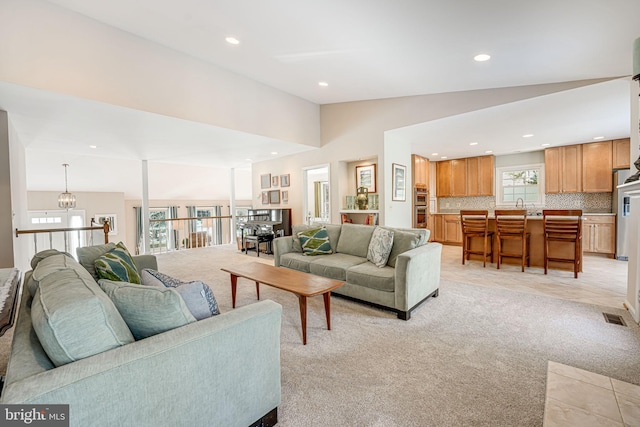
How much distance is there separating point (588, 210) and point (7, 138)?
9.69m

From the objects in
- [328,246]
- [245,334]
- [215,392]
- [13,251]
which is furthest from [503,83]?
[13,251]

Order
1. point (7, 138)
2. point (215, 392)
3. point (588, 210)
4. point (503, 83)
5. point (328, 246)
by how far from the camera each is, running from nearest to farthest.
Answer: point (215, 392) → point (7, 138) → point (503, 83) → point (328, 246) → point (588, 210)

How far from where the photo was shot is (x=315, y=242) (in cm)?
386

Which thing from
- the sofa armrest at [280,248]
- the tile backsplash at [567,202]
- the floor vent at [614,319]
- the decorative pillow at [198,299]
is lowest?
the floor vent at [614,319]

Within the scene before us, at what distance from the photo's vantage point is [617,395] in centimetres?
163

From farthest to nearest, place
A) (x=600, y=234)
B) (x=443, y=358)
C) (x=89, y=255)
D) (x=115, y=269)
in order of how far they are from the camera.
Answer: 1. (x=600, y=234)
2. (x=89, y=255)
3. (x=443, y=358)
4. (x=115, y=269)

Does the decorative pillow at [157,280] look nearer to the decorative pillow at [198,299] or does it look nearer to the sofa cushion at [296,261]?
the decorative pillow at [198,299]

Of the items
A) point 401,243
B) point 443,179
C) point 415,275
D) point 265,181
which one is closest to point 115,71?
point 401,243

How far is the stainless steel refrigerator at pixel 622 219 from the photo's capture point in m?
4.99

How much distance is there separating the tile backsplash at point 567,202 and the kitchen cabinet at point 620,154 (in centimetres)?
62

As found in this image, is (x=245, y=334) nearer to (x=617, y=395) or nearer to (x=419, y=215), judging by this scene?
(x=617, y=395)

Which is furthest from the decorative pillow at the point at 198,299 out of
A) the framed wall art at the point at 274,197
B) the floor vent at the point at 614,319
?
the framed wall art at the point at 274,197

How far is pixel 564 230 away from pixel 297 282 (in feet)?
13.6

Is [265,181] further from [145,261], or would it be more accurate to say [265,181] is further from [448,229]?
[448,229]
